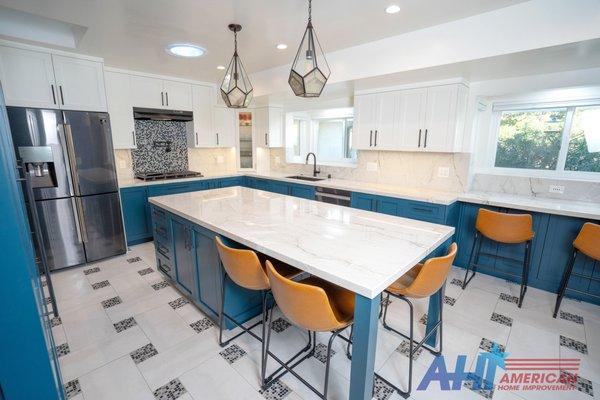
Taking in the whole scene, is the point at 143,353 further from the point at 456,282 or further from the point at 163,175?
the point at 456,282

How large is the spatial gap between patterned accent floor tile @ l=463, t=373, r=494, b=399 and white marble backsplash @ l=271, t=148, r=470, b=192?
7.14 feet

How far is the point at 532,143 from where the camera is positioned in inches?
123

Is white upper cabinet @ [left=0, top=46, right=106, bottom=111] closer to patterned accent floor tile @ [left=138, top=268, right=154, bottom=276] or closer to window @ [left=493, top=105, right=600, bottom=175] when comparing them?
patterned accent floor tile @ [left=138, top=268, right=154, bottom=276]

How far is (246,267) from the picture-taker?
159cm

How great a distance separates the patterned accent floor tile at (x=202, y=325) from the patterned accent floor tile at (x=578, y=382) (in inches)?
95.2

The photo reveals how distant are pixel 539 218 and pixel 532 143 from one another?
95 cm

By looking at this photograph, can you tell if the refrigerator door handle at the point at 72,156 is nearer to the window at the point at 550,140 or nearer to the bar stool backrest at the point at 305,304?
the bar stool backrest at the point at 305,304

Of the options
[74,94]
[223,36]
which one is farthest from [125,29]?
[74,94]

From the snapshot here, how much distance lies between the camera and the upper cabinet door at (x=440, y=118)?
3.03 meters

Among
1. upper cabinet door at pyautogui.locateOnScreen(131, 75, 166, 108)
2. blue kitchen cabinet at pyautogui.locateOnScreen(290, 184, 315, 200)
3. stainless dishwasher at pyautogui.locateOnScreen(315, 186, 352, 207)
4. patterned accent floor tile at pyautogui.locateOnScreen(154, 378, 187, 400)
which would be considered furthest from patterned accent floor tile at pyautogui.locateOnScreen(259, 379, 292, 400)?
upper cabinet door at pyautogui.locateOnScreen(131, 75, 166, 108)

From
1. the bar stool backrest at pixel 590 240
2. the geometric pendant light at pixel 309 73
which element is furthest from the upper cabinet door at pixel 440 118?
the geometric pendant light at pixel 309 73

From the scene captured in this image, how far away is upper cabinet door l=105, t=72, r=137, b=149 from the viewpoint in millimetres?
3705

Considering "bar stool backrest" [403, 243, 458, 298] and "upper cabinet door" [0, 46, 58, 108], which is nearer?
"bar stool backrest" [403, 243, 458, 298]

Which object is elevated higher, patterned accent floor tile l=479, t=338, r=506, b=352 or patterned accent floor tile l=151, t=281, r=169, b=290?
patterned accent floor tile l=151, t=281, r=169, b=290
